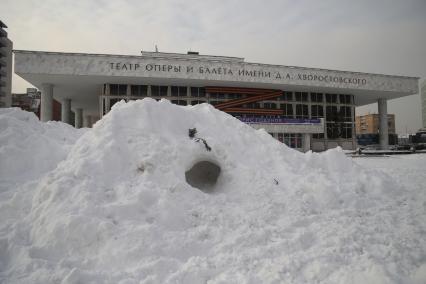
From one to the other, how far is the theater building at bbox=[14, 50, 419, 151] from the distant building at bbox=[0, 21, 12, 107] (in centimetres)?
1900

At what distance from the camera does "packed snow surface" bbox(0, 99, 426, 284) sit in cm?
369

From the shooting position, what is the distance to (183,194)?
5391mm

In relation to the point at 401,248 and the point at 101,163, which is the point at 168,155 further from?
the point at 401,248

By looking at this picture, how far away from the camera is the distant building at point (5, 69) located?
46969mm

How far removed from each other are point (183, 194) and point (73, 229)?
1.95 metres

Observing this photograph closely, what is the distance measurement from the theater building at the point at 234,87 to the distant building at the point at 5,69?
19005mm

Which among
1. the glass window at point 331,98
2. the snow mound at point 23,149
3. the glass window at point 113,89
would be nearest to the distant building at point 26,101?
the glass window at point 113,89

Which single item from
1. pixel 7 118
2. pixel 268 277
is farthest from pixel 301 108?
pixel 268 277

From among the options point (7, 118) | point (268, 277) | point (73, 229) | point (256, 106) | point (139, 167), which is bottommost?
point (268, 277)

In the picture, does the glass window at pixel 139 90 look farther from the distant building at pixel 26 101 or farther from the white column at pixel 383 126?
the distant building at pixel 26 101

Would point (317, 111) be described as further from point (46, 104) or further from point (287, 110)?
point (46, 104)

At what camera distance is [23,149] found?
805cm

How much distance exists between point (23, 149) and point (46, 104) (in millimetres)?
22663

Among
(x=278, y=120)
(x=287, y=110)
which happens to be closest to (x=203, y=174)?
(x=278, y=120)
